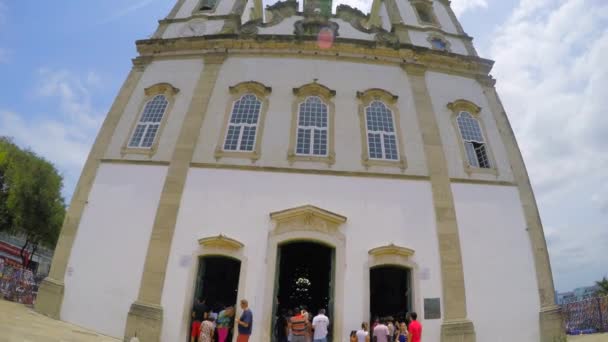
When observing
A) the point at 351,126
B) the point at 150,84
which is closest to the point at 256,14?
the point at 150,84

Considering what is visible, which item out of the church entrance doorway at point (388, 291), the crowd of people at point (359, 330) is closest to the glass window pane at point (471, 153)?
the church entrance doorway at point (388, 291)

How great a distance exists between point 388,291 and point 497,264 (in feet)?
11.3

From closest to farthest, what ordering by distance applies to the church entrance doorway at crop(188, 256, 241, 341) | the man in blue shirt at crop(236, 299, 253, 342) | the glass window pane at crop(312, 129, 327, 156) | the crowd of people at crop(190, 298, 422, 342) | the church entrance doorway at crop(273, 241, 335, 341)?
the man in blue shirt at crop(236, 299, 253, 342) → the crowd of people at crop(190, 298, 422, 342) → the church entrance doorway at crop(188, 256, 241, 341) → the church entrance doorway at crop(273, 241, 335, 341) → the glass window pane at crop(312, 129, 327, 156)

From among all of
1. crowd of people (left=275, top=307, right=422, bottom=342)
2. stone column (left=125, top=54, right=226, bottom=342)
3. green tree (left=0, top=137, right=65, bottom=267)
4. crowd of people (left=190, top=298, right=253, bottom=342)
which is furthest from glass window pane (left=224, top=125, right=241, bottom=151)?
green tree (left=0, top=137, right=65, bottom=267)

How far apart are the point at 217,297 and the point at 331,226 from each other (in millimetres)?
4250

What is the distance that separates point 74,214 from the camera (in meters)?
11.2

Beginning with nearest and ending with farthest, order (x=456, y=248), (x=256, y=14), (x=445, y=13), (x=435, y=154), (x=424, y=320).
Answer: (x=424, y=320) → (x=456, y=248) → (x=435, y=154) → (x=445, y=13) → (x=256, y=14)

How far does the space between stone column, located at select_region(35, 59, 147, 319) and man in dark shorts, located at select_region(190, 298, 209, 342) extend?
4.24 meters

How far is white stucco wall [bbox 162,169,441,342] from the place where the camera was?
32.3 feet

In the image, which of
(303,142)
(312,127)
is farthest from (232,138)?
(312,127)

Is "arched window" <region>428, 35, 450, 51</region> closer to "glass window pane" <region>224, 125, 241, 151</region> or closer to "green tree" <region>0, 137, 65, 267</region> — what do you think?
"glass window pane" <region>224, 125, 241, 151</region>

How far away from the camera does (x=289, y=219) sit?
414 inches

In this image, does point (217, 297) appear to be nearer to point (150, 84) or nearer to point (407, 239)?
point (407, 239)

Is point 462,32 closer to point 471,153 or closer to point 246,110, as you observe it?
point 471,153
